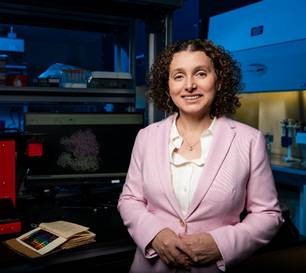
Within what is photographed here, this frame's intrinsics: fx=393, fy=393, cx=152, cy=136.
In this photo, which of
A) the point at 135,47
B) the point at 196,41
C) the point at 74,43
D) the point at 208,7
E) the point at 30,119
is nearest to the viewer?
the point at 196,41

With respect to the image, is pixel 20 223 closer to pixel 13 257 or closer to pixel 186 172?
pixel 13 257

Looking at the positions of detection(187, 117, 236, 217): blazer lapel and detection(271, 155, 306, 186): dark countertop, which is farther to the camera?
detection(271, 155, 306, 186): dark countertop

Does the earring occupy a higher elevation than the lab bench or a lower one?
higher

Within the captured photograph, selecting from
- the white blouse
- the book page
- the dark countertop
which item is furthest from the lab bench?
the book page

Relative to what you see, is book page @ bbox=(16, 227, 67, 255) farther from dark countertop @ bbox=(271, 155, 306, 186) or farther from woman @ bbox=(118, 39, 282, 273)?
dark countertop @ bbox=(271, 155, 306, 186)

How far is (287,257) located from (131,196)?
1.83 feet

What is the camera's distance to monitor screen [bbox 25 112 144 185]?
5.99 feet

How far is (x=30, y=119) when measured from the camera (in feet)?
6.00

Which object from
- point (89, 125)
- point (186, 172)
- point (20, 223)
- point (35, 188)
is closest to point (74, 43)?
point (89, 125)

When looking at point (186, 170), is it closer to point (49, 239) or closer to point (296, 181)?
point (49, 239)

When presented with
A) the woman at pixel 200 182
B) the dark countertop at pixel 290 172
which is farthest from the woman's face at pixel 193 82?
the dark countertop at pixel 290 172

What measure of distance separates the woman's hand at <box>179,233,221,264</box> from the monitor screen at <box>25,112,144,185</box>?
2.74 ft

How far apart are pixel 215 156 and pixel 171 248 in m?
0.31

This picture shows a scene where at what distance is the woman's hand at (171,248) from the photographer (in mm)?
1162
